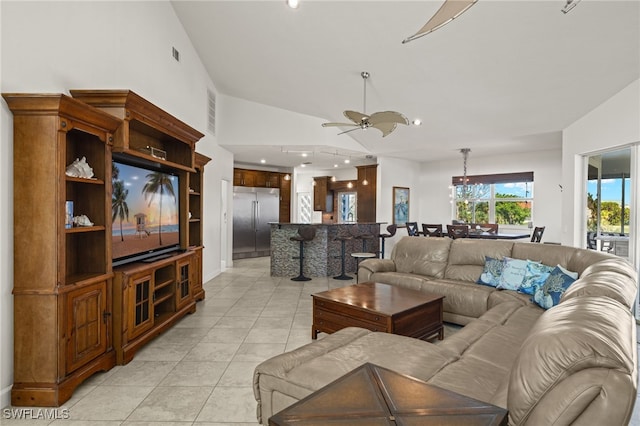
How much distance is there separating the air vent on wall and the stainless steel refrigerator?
2368 millimetres

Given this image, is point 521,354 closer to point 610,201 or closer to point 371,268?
point 371,268

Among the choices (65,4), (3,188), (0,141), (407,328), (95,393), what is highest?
(65,4)

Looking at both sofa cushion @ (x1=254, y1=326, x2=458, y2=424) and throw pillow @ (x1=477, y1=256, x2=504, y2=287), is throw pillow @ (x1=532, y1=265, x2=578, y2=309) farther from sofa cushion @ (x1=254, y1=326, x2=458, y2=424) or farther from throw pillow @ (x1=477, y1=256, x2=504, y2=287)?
sofa cushion @ (x1=254, y1=326, x2=458, y2=424)

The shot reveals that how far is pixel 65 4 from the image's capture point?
109 inches

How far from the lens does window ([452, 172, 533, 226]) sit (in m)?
8.27

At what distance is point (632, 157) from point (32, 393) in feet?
20.7

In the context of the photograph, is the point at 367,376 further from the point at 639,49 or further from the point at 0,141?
the point at 639,49

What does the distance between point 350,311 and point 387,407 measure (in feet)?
6.81

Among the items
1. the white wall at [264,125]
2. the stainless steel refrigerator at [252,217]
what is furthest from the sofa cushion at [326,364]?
the stainless steel refrigerator at [252,217]

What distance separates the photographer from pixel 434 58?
14.1 feet

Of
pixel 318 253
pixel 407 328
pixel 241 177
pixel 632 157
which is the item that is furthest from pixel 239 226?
pixel 632 157

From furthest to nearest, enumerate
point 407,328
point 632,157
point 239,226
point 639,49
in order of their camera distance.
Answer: point 239,226 → point 632,157 → point 639,49 → point 407,328

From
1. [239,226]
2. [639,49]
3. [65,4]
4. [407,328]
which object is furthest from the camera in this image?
[239,226]

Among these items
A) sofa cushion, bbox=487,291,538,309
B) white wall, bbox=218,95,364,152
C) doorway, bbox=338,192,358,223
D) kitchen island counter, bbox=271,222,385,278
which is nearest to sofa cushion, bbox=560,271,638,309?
sofa cushion, bbox=487,291,538,309
